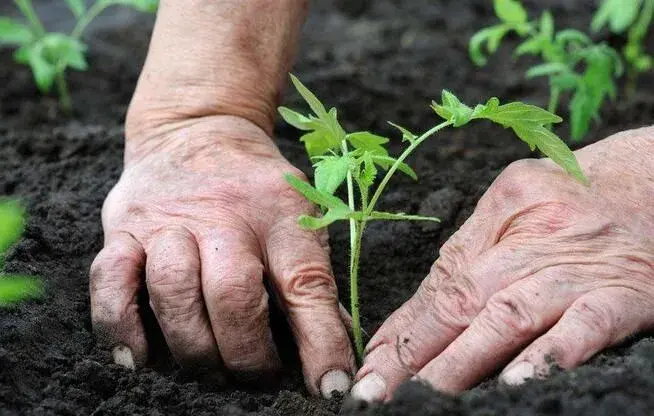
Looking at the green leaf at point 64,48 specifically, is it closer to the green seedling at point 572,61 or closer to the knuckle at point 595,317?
the green seedling at point 572,61

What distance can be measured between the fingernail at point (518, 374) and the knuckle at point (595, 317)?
0.14 m

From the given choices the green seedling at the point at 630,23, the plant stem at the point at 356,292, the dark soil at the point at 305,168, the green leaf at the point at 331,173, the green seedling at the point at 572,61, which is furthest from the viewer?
the green seedling at the point at 630,23

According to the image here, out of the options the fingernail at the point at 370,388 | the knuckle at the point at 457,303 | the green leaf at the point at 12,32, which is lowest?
the fingernail at the point at 370,388

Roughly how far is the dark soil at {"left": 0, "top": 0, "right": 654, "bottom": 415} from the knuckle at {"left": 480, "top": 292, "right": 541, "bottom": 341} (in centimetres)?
11

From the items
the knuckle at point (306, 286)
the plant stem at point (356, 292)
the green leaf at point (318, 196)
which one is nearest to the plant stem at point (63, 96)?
the knuckle at point (306, 286)

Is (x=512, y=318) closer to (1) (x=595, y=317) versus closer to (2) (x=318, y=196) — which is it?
(1) (x=595, y=317)

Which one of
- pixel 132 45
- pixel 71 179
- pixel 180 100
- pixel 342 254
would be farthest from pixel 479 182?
pixel 132 45

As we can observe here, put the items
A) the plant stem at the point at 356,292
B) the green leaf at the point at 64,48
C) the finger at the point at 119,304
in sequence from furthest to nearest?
the green leaf at the point at 64,48 < the finger at the point at 119,304 < the plant stem at the point at 356,292

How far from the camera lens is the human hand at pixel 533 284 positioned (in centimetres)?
181

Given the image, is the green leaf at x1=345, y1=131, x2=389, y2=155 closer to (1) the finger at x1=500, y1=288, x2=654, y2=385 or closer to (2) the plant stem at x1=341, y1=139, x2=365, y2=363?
(2) the plant stem at x1=341, y1=139, x2=365, y2=363

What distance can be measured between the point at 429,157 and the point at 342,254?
991 mm

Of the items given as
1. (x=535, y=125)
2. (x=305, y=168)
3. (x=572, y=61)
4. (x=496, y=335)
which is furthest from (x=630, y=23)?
(x=496, y=335)

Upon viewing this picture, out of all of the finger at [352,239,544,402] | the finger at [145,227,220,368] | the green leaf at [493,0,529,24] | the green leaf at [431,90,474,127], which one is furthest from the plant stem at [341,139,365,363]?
the green leaf at [493,0,529,24]

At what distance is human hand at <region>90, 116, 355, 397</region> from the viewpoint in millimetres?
2020
